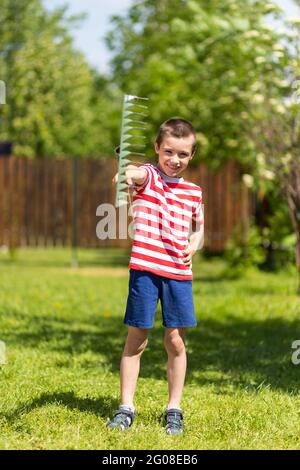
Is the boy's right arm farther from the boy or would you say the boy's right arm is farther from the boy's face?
the boy's face

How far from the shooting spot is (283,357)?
20.6 feet

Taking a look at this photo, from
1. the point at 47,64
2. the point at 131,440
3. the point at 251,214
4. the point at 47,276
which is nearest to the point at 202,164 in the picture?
the point at 251,214

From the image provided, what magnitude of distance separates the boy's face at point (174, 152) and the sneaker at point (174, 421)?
1233mm

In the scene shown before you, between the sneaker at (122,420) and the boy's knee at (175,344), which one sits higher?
the boy's knee at (175,344)

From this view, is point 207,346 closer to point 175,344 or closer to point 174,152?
point 175,344

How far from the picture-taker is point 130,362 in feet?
13.6

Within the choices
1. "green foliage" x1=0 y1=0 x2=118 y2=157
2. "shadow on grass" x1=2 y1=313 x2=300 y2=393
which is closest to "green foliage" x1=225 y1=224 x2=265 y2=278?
"shadow on grass" x1=2 y1=313 x2=300 y2=393

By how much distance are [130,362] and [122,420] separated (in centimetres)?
30

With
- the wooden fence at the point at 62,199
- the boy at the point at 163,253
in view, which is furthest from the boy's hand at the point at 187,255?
the wooden fence at the point at 62,199

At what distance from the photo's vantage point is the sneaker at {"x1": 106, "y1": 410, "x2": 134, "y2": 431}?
3.99 meters

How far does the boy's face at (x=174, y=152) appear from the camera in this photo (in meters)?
4.07

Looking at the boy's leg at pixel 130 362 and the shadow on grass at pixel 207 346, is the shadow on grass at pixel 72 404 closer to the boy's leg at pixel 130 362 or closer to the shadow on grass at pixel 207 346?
the boy's leg at pixel 130 362

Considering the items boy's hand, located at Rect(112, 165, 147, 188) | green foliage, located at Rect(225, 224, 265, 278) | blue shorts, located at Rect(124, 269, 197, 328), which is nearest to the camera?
boy's hand, located at Rect(112, 165, 147, 188)
